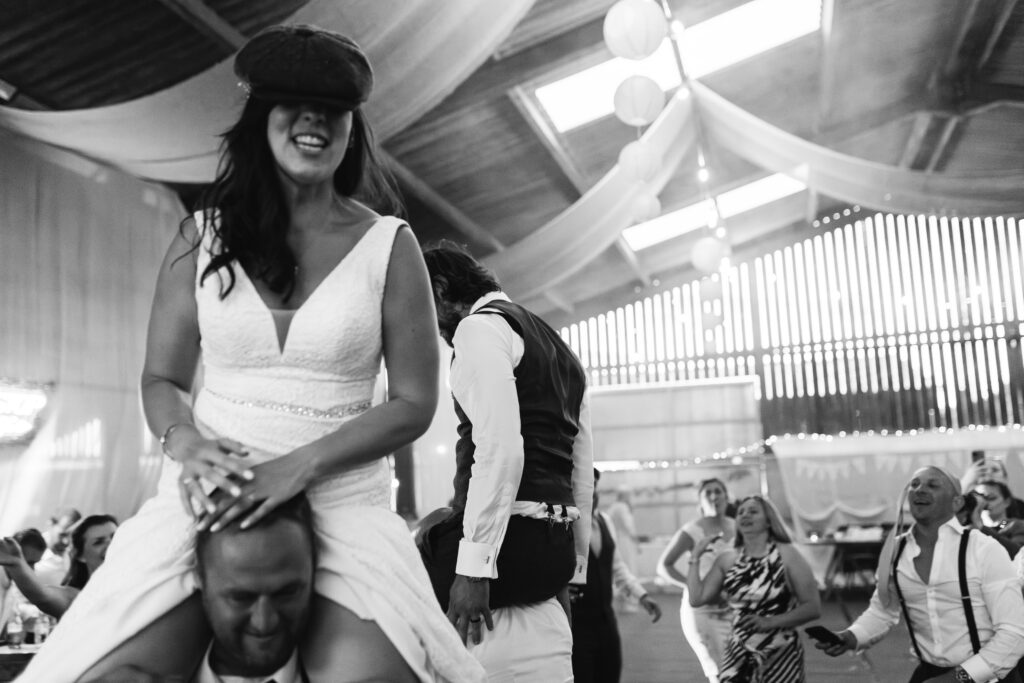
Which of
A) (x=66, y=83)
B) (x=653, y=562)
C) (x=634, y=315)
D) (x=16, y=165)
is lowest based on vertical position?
(x=653, y=562)

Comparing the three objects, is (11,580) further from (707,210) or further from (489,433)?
(707,210)

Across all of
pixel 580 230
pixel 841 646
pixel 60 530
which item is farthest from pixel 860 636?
pixel 580 230

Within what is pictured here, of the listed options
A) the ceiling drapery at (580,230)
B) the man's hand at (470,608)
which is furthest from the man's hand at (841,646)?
the ceiling drapery at (580,230)

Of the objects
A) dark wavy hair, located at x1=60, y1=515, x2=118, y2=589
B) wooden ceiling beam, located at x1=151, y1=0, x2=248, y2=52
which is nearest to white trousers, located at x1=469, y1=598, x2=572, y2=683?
dark wavy hair, located at x1=60, y1=515, x2=118, y2=589

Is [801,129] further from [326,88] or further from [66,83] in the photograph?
[326,88]

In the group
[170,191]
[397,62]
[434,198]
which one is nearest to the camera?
[397,62]

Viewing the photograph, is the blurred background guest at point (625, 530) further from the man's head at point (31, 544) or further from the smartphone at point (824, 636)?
the smartphone at point (824, 636)

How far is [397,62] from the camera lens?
4.69 metres

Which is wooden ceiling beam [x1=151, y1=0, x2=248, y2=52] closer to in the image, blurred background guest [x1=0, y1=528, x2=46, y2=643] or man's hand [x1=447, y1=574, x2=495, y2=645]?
blurred background guest [x1=0, y1=528, x2=46, y2=643]

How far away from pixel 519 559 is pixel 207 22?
14.6ft

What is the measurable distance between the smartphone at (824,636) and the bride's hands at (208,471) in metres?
2.31

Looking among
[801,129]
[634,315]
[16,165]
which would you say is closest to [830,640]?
[16,165]

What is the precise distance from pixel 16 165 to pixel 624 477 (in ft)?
29.0

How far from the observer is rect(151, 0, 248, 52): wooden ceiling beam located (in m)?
5.42
